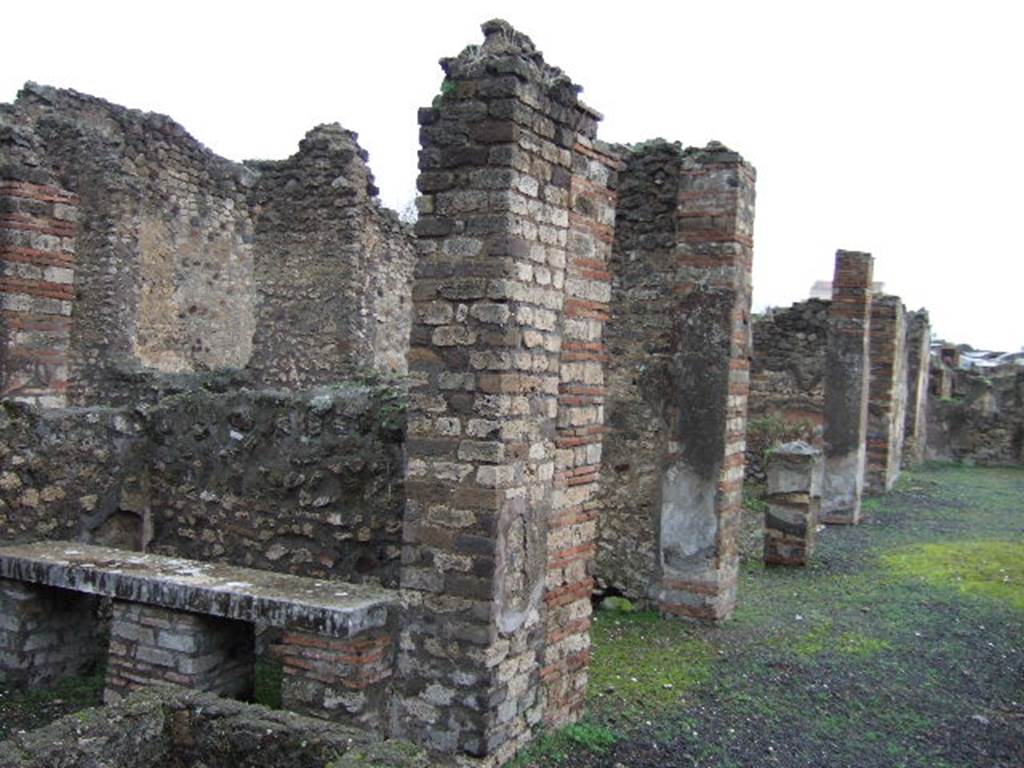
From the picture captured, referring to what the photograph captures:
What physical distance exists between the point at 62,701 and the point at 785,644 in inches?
215

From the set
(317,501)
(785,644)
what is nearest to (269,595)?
(317,501)

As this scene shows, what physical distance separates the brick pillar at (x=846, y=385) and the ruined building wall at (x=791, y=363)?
988 millimetres

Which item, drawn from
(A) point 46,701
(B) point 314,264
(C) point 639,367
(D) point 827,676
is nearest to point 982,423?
(B) point 314,264

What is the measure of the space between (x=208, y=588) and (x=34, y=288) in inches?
130

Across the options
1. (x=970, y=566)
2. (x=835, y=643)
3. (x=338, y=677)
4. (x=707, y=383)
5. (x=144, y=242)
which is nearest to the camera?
(x=338, y=677)

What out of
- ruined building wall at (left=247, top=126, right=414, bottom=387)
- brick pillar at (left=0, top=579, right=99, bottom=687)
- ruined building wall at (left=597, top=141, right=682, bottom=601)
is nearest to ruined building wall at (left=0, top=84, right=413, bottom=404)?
ruined building wall at (left=247, top=126, right=414, bottom=387)

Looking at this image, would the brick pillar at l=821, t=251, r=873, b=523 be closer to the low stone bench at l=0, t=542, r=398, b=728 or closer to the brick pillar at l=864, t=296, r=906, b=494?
the brick pillar at l=864, t=296, r=906, b=494

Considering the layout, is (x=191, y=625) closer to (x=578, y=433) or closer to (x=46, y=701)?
(x=46, y=701)

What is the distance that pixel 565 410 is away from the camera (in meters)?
5.65

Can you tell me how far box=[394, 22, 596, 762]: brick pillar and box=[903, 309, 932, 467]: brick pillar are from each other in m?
18.5

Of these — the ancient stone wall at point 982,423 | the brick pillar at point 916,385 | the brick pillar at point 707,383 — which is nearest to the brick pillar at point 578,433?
the brick pillar at point 707,383

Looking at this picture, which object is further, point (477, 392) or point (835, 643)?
point (835, 643)

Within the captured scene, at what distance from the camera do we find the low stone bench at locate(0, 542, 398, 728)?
5.29m

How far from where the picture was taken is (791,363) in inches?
659
